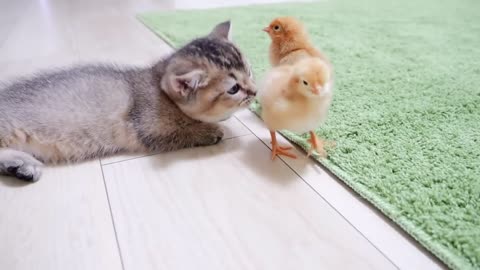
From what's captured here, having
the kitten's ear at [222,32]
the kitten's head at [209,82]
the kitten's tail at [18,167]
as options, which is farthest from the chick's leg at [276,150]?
the kitten's tail at [18,167]

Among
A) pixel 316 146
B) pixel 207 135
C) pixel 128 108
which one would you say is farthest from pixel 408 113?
pixel 128 108

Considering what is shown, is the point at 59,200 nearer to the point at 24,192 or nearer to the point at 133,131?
the point at 24,192

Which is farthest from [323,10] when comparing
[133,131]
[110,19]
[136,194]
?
[136,194]

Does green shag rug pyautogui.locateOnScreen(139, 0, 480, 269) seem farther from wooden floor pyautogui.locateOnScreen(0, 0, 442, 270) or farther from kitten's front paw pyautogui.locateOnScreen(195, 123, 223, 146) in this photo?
kitten's front paw pyautogui.locateOnScreen(195, 123, 223, 146)

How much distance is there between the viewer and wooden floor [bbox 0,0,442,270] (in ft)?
2.31

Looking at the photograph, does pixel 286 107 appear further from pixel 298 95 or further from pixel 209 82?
pixel 209 82

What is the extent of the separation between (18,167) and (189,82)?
517 millimetres

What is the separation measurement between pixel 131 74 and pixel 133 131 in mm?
241

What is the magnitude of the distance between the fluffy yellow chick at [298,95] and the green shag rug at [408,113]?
0.15 m

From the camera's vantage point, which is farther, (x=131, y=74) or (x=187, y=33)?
(x=187, y=33)

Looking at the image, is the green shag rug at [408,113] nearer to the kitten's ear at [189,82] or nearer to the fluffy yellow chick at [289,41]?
the fluffy yellow chick at [289,41]

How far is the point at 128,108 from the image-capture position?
3.56 ft

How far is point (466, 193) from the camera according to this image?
0.83 metres

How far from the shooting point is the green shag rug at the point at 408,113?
2.53 feet
